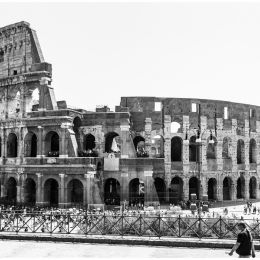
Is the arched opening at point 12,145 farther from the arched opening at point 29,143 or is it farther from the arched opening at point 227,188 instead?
the arched opening at point 227,188

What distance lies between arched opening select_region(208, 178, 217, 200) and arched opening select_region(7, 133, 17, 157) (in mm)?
19639

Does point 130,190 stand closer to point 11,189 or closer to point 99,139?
point 99,139

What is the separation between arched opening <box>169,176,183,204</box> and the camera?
123 feet

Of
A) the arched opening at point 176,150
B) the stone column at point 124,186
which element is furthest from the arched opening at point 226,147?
the stone column at point 124,186

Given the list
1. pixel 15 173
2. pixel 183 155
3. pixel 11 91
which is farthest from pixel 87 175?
pixel 11 91

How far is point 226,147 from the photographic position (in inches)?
1689

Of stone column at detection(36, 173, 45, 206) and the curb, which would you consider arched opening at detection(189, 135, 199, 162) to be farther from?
the curb

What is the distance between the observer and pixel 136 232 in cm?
1744

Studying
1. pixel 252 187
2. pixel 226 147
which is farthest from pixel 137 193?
pixel 252 187

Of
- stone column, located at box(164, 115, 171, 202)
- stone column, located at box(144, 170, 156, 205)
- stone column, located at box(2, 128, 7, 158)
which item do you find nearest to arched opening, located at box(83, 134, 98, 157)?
stone column, located at box(144, 170, 156, 205)

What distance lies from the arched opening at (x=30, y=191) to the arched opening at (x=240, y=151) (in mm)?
21597

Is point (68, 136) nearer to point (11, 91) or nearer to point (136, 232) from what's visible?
point (11, 91)

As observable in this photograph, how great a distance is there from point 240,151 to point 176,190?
8.95m

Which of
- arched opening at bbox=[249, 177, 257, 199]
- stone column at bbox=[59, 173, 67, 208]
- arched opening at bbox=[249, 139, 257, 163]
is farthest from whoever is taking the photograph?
arched opening at bbox=[249, 139, 257, 163]
